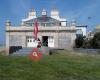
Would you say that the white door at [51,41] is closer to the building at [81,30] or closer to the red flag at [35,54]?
the building at [81,30]

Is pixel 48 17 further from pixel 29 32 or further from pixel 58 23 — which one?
pixel 29 32

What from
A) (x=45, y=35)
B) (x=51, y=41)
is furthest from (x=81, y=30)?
(x=45, y=35)

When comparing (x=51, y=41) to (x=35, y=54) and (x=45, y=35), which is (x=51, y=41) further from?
(x=35, y=54)

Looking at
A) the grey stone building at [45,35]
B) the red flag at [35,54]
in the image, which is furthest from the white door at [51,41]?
the red flag at [35,54]

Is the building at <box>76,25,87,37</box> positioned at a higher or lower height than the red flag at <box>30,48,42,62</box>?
higher

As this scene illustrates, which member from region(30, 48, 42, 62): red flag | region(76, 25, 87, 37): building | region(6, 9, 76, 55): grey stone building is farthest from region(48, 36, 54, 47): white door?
region(30, 48, 42, 62): red flag

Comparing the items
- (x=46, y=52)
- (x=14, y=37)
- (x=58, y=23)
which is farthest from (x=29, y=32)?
(x=46, y=52)

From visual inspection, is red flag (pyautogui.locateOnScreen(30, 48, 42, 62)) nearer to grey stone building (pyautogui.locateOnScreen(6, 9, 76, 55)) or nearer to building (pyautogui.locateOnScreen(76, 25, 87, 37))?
grey stone building (pyautogui.locateOnScreen(6, 9, 76, 55))

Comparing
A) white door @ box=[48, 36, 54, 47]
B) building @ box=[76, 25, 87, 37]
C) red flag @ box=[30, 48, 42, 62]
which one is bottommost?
red flag @ box=[30, 48, 42, 62]

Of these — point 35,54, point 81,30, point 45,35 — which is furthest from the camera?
point 81,30

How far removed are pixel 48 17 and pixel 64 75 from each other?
2994 inches

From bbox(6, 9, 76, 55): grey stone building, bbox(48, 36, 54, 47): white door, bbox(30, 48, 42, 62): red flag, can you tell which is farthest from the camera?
bbox(48, 36, 54, 47): white door

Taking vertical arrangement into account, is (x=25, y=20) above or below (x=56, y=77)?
above

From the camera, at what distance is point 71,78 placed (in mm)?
13078
